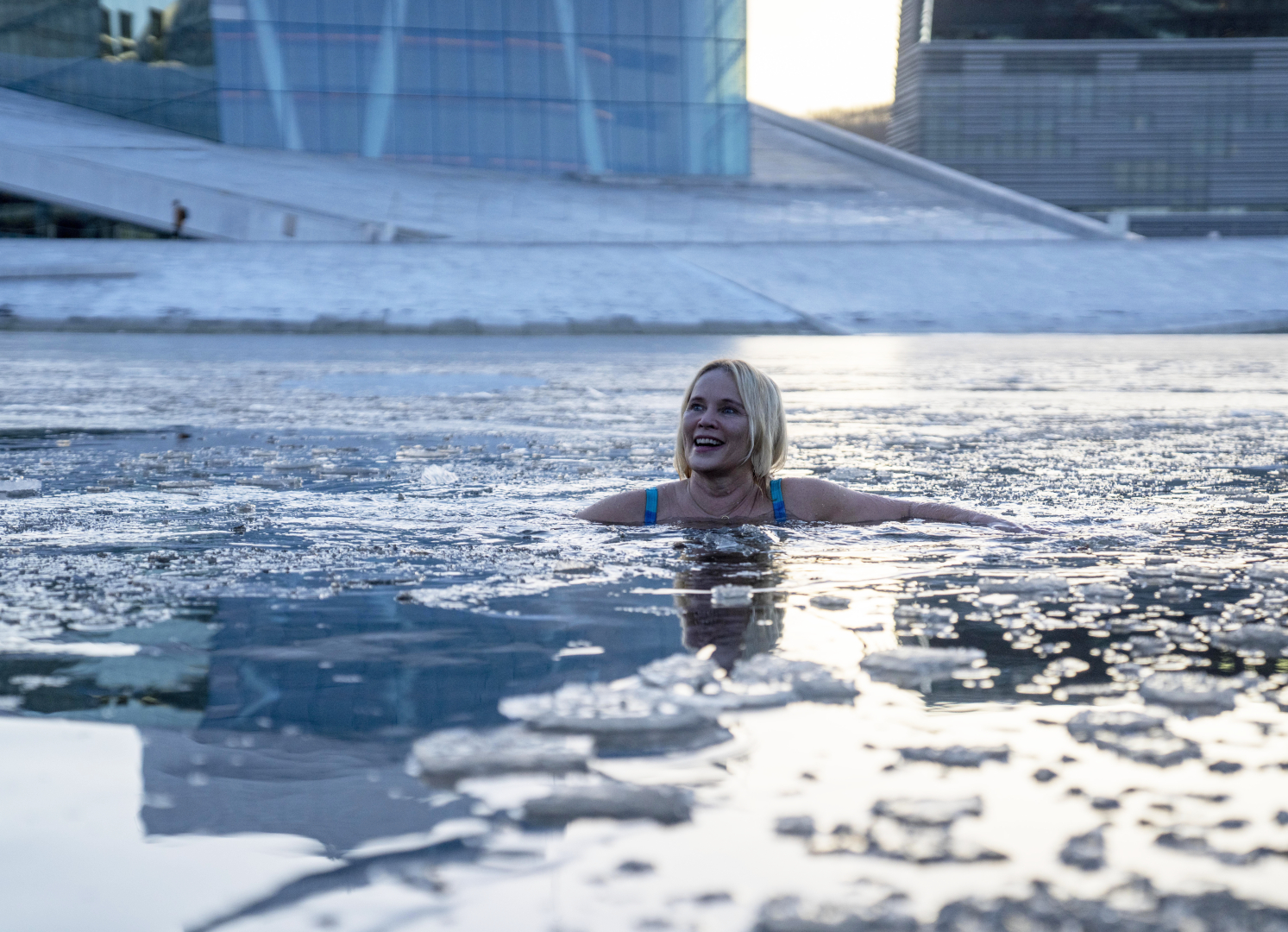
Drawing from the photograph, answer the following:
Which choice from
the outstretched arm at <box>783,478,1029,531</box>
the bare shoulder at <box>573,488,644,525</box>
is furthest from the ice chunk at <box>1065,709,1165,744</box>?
the bare shoulder at <box>573,488,644,525</box>

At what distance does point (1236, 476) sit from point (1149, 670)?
345cm

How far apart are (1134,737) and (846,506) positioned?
2.55 m

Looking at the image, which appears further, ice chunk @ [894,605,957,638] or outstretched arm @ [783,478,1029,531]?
outstretched arm @ [783,478,1029,531]

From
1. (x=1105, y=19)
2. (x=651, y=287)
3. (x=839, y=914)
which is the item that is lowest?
(x=839, y=914)

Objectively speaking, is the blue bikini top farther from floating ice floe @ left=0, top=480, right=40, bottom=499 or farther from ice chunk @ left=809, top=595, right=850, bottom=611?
floating ice floe @ left=0, top=480, right=40, bottom=499

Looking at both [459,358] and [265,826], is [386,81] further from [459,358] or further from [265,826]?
[265,826]

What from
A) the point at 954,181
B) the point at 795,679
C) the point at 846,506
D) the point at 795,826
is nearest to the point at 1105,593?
the point at 795,679

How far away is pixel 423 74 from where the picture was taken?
4400cm

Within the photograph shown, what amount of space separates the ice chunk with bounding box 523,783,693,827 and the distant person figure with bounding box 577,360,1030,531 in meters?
2.64

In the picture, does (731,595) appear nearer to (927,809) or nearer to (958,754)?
(958,754)

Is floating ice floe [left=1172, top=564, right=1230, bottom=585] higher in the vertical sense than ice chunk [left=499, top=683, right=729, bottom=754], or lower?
higher

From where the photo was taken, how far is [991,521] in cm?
446

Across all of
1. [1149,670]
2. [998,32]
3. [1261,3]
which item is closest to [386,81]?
[998,32]

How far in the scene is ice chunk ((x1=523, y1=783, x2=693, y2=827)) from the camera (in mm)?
1757
